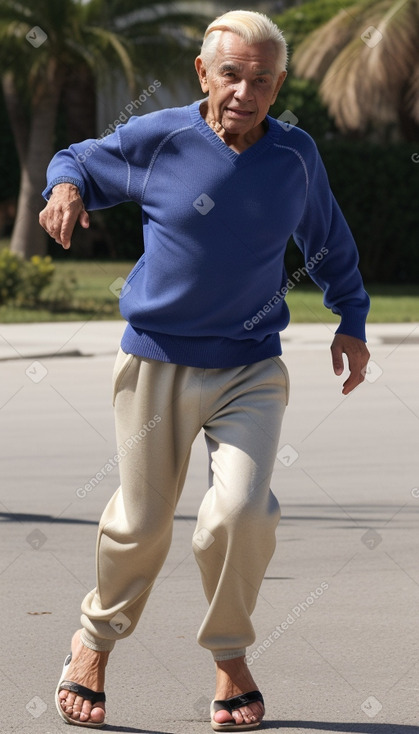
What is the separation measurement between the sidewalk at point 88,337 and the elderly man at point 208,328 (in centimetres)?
1192

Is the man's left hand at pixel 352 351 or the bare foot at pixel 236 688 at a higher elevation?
the man's left hand at pixel 352 351

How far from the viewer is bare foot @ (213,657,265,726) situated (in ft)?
12.4

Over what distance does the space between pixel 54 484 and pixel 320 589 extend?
2.73m

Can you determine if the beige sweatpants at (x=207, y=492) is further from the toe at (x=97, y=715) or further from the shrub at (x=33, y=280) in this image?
the shrub at (x=33, y=280)

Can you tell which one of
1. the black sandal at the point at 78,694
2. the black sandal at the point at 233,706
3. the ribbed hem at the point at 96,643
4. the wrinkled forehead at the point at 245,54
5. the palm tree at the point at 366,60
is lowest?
the palm tree at the point at 366,60

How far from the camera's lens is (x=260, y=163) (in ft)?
12.1

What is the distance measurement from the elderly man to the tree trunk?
22.3 m

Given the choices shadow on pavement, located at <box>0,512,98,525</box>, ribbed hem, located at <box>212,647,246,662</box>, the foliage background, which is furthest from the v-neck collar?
the foliage background

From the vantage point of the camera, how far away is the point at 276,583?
553cm

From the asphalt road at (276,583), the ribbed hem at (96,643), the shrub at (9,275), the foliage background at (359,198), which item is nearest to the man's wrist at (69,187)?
the ribbed hem at (96,643)

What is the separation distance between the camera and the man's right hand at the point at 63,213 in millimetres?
3670

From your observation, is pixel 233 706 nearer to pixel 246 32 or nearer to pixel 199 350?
pixel 199 350

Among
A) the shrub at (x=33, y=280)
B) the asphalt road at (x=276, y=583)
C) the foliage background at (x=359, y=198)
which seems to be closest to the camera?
the asphalt road at (x=276, y=583)

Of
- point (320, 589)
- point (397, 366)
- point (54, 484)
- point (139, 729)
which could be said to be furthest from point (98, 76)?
point (139, 729)
